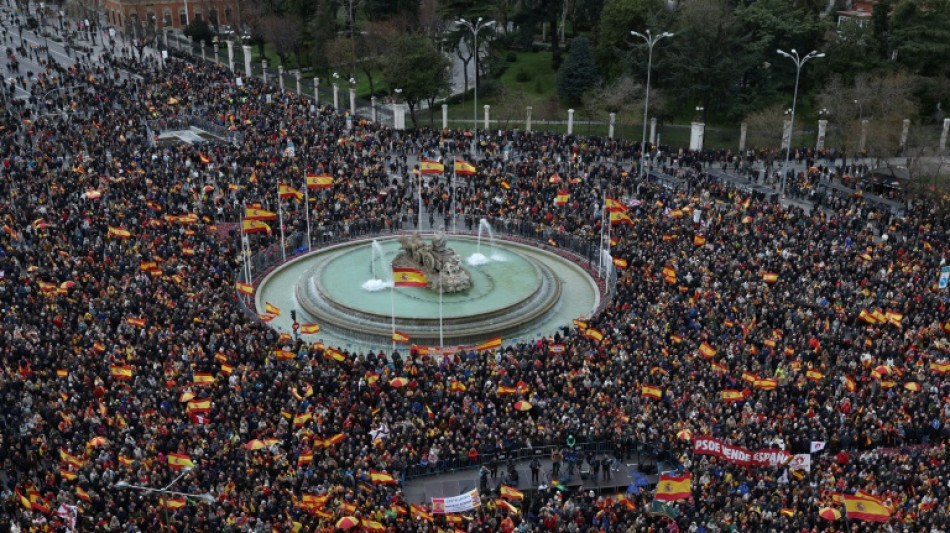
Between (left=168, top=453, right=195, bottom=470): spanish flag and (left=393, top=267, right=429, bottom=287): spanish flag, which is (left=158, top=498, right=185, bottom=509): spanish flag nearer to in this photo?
(left=168, top=453, right=195, bottom=470): spanish flag

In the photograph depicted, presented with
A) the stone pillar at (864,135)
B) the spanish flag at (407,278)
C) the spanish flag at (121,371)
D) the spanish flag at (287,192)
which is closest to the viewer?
the spanish flag at (121,371)

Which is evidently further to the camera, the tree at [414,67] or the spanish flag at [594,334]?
the tree at [414,67]

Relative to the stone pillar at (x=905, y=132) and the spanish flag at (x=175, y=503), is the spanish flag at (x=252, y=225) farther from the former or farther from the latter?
the stone pillar at (x=905, y=132)

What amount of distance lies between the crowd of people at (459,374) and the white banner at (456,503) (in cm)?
33

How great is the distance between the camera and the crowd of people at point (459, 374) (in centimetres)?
2559

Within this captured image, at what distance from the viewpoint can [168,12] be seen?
109125mm

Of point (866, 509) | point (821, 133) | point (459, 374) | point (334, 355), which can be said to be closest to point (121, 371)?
point (334, 355)

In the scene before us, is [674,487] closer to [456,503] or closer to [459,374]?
[456,503]

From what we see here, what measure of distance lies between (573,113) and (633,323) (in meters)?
36.7

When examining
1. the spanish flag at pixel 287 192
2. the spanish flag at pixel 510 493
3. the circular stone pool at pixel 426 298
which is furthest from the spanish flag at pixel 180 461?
the spanish flag at pixel 287 192

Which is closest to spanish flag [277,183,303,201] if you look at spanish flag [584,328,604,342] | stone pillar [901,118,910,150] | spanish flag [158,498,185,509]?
spanish flag [584,328,604,342]

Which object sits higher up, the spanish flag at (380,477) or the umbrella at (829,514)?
the umbrella at (829,514)

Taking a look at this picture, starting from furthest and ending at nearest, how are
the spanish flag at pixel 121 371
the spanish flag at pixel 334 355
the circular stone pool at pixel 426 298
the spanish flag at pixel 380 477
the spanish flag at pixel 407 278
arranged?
the circular stone pool at pixel 426 298, the spanish flag at pixel 407 278, the spanish flag at pixel 334 355, the spanish flag at pixel 121 371, the spanish flag at pixel 380 477

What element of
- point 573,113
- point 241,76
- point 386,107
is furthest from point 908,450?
point 241,76
